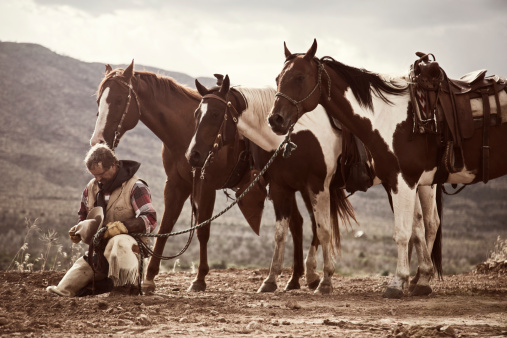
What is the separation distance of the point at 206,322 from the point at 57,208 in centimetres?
3302

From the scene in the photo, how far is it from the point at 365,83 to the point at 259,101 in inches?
54.4

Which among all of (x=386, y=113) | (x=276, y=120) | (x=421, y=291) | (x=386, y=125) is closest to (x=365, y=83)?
(x=386, y=113)

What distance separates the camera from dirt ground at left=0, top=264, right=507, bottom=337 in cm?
449

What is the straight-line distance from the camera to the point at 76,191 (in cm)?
4391

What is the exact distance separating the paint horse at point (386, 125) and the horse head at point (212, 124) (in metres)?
0.80

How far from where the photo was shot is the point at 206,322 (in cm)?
498

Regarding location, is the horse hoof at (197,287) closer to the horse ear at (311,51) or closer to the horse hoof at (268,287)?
the horse hoof at (268,287)

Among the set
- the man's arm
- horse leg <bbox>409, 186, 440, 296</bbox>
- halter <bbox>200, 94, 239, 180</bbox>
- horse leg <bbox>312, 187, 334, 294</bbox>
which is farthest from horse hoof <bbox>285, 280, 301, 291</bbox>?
the man's arm

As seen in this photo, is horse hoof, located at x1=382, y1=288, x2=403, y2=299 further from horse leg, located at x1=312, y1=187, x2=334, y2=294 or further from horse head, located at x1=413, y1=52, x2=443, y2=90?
horse head, located at x1=413, y1=52, x2=443, y2=90

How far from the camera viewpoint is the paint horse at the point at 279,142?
22.7 feet

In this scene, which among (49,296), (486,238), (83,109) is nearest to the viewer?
(49,296)

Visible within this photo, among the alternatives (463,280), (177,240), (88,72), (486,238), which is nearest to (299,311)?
(463,280)

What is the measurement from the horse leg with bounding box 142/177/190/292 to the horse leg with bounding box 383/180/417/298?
276 centimetres

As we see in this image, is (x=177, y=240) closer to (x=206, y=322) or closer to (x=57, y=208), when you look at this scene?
(x=57, y=208)
